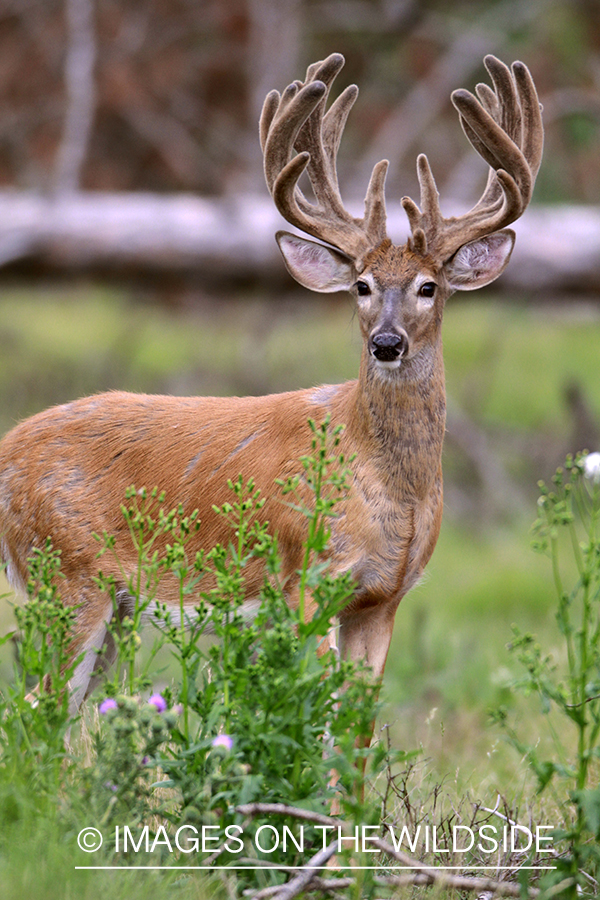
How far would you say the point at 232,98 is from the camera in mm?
15867

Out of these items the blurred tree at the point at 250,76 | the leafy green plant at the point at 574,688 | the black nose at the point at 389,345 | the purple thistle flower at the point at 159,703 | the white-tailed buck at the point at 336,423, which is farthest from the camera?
the blurred tree at the point at 250,76

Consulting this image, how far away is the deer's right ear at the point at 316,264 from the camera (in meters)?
4.56


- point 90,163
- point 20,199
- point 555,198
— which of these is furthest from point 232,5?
point 20,199


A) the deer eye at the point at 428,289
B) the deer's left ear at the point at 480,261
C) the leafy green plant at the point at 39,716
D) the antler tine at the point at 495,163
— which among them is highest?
the antler tine at the point at 495,163

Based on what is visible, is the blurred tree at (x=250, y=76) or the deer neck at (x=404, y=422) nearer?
the deer neck at (x=404, y=422)

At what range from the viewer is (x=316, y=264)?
182 inches

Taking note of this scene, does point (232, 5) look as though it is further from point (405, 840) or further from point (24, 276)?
point (405, 840)

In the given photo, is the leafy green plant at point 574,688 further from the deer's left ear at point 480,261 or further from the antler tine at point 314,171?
the antler tine at point 314,171

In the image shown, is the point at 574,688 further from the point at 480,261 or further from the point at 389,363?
the point at 480,261

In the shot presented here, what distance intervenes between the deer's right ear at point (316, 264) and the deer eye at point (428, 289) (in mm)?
345

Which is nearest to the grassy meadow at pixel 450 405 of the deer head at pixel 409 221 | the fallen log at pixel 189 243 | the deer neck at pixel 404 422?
the fallen log at pixel 189 243

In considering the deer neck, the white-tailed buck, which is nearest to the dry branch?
the white-tailed buck

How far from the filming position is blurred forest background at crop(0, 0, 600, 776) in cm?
953

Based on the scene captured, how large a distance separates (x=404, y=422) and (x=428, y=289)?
0.51m
